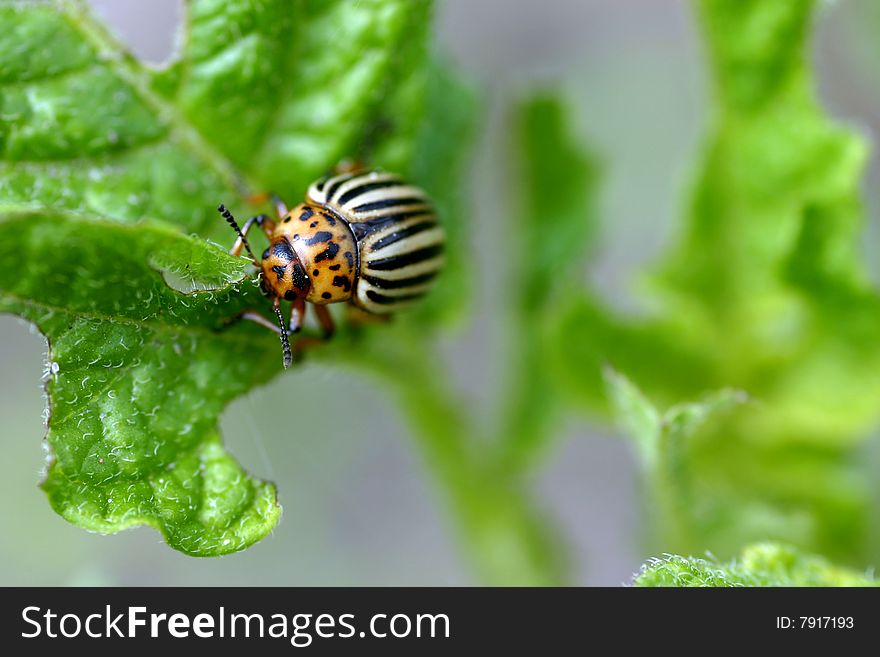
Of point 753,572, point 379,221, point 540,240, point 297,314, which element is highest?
point 540,240

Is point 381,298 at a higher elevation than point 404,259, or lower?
lower

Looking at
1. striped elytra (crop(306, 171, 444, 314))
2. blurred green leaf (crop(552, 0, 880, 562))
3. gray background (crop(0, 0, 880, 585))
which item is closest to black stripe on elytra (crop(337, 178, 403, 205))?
striped elytra (crop(306, 171, 444, 314))

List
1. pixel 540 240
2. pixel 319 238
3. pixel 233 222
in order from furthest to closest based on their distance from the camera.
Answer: pixel 540 240, pixel 319 238, pixel 233 222

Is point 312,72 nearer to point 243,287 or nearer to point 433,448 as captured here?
point 243,287

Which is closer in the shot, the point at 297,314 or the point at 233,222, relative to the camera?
the point at 233,222

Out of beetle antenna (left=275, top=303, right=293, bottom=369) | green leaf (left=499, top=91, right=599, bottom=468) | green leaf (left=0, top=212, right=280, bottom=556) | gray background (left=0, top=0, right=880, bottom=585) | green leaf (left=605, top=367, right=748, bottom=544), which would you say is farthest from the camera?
gray background (left=0, top=0, right=880, bottom=585)

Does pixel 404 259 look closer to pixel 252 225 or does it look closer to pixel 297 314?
pixel 297 314

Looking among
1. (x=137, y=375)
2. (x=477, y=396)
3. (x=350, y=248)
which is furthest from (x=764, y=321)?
(x=477, y=396)

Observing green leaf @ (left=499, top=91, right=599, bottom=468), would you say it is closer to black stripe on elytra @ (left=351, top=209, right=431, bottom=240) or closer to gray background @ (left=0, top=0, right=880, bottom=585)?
black stripe on elytra @ (left=351, top=209, right=431, bottom=240)
